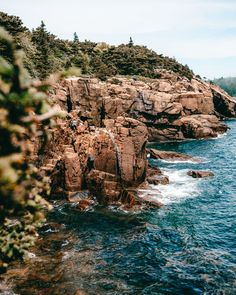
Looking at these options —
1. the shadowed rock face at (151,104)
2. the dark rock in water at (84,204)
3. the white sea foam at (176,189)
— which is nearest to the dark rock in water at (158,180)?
the white sea foam at (176,189)

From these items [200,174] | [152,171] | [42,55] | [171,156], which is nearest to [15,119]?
[152,171]

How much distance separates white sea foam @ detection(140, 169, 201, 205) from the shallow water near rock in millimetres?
160

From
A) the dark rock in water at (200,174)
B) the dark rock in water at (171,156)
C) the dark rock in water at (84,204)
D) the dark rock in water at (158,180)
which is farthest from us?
the dark rock in water at (171,156)

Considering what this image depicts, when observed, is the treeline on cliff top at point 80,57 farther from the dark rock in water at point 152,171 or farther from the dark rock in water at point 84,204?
the dark rock in water at point 84,204

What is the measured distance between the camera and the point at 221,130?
340 feet

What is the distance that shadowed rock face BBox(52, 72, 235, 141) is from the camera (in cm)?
8438

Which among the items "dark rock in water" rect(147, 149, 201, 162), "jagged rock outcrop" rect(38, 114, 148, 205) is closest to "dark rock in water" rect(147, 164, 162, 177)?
"jagged rock outcrop" rect(38, 114, 148, 205)

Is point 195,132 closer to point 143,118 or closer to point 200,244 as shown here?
point 143,118

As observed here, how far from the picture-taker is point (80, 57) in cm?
12112

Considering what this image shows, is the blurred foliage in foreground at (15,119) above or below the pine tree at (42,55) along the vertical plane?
below

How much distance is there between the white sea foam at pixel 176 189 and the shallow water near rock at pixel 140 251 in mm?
160

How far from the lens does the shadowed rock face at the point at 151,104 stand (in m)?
84.4

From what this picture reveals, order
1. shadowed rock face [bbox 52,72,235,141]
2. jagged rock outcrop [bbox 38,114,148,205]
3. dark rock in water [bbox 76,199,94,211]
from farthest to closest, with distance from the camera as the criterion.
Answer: shadowed rock face [bbox 52,72,235,141] < jagged rock outcrop [bbox 38,114,148,205] < dark rock in water [bbox 76,199,94,211]

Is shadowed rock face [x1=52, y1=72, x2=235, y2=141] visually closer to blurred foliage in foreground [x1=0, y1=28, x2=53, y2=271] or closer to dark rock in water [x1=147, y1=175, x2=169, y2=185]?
dark rock in water [x1=147, y1=175, x2=169, y2=185]
